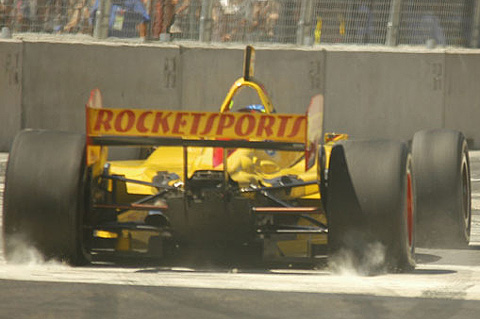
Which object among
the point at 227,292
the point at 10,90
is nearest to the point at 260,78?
the point at 10,90

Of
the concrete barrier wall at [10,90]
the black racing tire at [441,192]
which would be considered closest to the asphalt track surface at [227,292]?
the black racing tire at [441,192]

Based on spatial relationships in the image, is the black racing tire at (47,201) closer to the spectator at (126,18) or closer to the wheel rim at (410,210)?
the wheel rim at (410,210)

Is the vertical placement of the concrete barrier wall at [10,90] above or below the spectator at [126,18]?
below

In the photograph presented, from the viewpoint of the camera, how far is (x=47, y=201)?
7578 mm

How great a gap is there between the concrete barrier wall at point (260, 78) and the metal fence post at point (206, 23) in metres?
0.63

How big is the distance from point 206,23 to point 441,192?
31.5ft

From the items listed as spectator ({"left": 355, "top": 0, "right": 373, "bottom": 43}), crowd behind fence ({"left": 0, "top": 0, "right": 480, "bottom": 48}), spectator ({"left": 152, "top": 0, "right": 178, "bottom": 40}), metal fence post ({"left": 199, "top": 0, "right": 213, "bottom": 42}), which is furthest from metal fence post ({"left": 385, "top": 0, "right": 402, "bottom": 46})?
spectator ({"left": 152, "top": 0, "right": 178, "bottom": 40})

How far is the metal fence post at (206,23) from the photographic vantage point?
18234 mm

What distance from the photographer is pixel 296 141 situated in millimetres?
7336

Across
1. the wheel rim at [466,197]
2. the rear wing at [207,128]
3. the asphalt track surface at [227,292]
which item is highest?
the rear wing at [207,128]

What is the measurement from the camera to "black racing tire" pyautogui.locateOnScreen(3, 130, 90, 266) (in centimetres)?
758

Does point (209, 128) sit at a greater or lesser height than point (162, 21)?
lesser

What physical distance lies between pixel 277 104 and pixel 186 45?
1514 millimetres

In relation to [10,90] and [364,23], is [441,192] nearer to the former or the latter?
[10,90]
